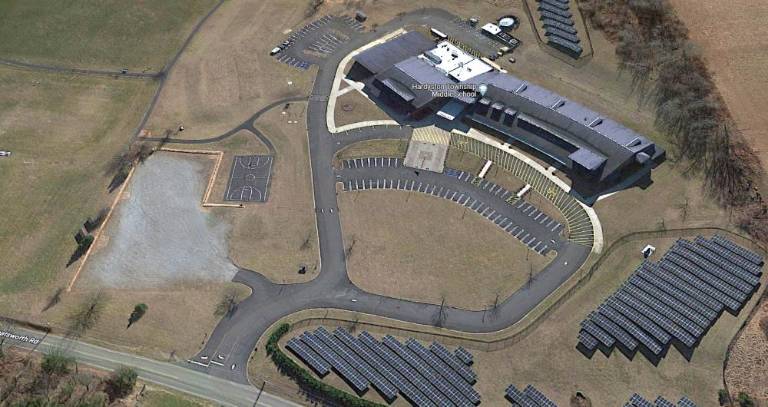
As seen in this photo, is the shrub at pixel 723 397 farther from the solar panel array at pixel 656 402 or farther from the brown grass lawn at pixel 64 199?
the brown grass lawn at pixel 64 199

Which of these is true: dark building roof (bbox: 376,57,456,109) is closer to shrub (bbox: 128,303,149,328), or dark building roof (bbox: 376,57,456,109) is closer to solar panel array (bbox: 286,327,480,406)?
solar panel array (bbox: 286,327,480,406)

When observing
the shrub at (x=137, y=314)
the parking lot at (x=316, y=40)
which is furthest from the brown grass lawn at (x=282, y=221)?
the parking lot at (x=316, y=40)

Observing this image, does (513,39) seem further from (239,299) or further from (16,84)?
(16,84)

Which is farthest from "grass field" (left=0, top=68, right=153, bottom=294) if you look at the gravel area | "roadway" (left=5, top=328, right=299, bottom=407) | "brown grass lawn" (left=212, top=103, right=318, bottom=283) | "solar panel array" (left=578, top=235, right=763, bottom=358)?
"solar panel array" (left=578, top=235, right=763, bottom=358)

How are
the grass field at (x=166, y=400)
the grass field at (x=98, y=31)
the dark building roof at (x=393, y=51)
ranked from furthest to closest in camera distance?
the grass field at (x=98, y=31)
the dark building roof at (x=393, y=51)
the grass field at (x=166, y=400)

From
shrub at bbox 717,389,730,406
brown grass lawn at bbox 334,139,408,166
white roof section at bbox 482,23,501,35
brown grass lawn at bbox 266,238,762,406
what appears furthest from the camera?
white roof section at bbox 482,23,501,35
